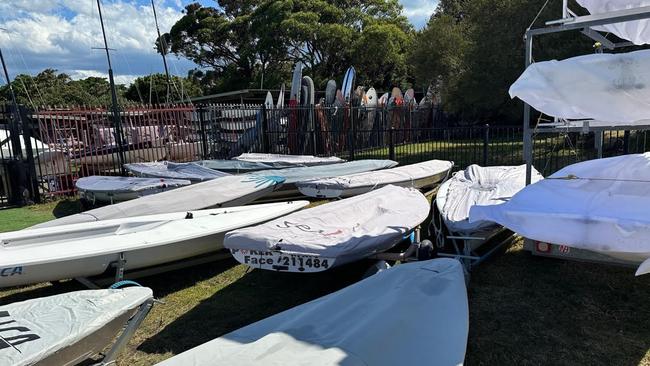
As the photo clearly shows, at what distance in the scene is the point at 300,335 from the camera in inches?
105

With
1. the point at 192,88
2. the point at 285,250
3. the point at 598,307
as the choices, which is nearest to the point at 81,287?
the point at 285,250

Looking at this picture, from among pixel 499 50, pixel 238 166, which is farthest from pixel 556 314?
pixel 499 50

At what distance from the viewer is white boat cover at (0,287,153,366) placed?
8.67 feet

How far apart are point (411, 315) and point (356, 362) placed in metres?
0.61

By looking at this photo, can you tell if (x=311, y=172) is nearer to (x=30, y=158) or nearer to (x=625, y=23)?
(x=625, y=23)

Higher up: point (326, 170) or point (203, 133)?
point (203, 133)

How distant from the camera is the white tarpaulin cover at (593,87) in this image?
11.8 ft

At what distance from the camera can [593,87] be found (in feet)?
12.5

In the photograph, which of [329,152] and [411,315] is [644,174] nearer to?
[411,315]

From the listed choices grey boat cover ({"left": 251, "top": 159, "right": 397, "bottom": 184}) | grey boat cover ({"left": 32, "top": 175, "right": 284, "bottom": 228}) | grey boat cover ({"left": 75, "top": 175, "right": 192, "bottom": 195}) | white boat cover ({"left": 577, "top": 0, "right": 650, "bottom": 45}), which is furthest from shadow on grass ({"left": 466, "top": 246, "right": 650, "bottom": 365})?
grey boat cover ({"left": 75, "top": 175, "right": 192, "bottom": 195})

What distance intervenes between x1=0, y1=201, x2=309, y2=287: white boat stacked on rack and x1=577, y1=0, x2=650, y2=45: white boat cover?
13.5 ft

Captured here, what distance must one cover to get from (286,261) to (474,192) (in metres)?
3.24

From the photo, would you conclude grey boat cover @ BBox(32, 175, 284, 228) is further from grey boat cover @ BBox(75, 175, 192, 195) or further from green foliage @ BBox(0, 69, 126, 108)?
green foliage @ BBox(0, 69, 126, 108)

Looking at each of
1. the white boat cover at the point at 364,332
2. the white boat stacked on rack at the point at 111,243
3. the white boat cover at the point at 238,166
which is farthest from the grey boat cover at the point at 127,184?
the white boat cover at the point at 364,332
